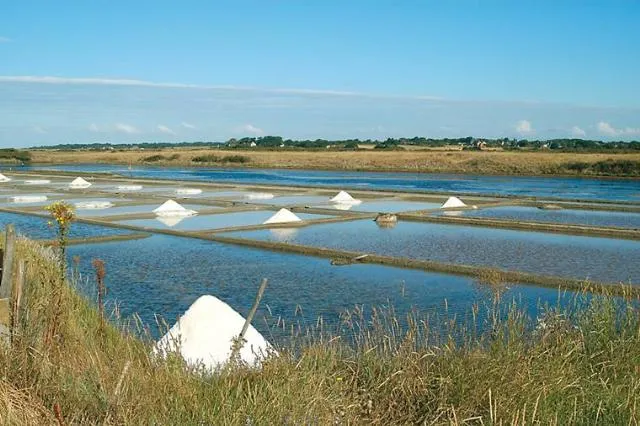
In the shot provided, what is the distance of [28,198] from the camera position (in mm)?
19328

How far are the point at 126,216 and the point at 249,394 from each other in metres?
12.7

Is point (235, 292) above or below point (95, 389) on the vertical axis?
below

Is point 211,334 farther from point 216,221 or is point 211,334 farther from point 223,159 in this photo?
point 223,159

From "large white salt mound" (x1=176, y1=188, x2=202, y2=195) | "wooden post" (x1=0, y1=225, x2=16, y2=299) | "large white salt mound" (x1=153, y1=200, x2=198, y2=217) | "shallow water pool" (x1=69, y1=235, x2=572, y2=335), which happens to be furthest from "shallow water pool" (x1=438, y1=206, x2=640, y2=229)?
"wooden post" (x1=0, y1=225, x2=16, y2=299)

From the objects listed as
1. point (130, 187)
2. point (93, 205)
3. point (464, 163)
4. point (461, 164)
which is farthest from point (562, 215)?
point (464, 163)

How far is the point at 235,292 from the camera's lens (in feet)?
24.8

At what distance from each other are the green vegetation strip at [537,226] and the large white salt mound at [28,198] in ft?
31.6

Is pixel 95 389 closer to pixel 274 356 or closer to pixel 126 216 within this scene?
pixel 274 356

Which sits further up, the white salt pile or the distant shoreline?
the distant shoreline

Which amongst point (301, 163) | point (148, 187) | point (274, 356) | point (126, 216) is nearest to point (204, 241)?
point (126, 216)

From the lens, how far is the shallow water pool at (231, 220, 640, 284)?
9.09 meters

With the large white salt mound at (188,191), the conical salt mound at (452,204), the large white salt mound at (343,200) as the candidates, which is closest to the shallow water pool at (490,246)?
the conical salt mound at (452,204)

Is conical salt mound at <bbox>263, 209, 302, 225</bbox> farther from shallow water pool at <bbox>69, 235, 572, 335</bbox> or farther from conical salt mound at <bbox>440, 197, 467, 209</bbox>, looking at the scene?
conical salt mound at <bbox>440, 197, 467, 209</bbox>

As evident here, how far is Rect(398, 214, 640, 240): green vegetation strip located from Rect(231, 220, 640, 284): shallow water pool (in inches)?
13.2
